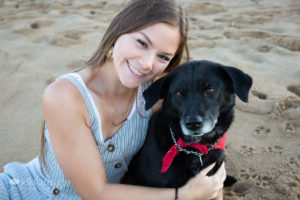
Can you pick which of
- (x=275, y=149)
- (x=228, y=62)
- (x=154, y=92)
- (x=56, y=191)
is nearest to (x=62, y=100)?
(x=154, y=92)

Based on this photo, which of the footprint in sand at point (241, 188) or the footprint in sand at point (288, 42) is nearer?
the footprint in sand at point (241, 188)

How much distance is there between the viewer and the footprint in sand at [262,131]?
2.82m

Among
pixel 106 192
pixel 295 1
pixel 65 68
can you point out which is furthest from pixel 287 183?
pixel 295 1

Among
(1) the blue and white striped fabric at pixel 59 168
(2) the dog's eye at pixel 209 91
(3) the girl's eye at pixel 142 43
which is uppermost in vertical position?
(3) the girl's eye at pixel 142 43

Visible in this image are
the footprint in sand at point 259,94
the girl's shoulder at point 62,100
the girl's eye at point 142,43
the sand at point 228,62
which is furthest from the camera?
the footprint in sand at point 259,94

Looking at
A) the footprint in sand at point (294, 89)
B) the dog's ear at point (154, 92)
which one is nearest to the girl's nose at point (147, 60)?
the dog's ear at point (154, 92)

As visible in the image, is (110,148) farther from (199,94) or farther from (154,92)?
(199,94)

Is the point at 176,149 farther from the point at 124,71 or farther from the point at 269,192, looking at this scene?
the point at 269,192

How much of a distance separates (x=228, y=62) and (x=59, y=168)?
2556 mm

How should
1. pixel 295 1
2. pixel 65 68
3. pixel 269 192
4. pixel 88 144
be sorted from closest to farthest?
pixel 88 144, pixel 269 192, pixel 65 68, pixel 295 1

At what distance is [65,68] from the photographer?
3.96 metres

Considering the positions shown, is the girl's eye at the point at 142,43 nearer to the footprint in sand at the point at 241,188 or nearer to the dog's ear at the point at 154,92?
the dog's ear at the point at 154,92

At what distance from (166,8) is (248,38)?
2.82 meters

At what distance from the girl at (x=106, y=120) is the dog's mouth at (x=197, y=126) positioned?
0.96 ft
